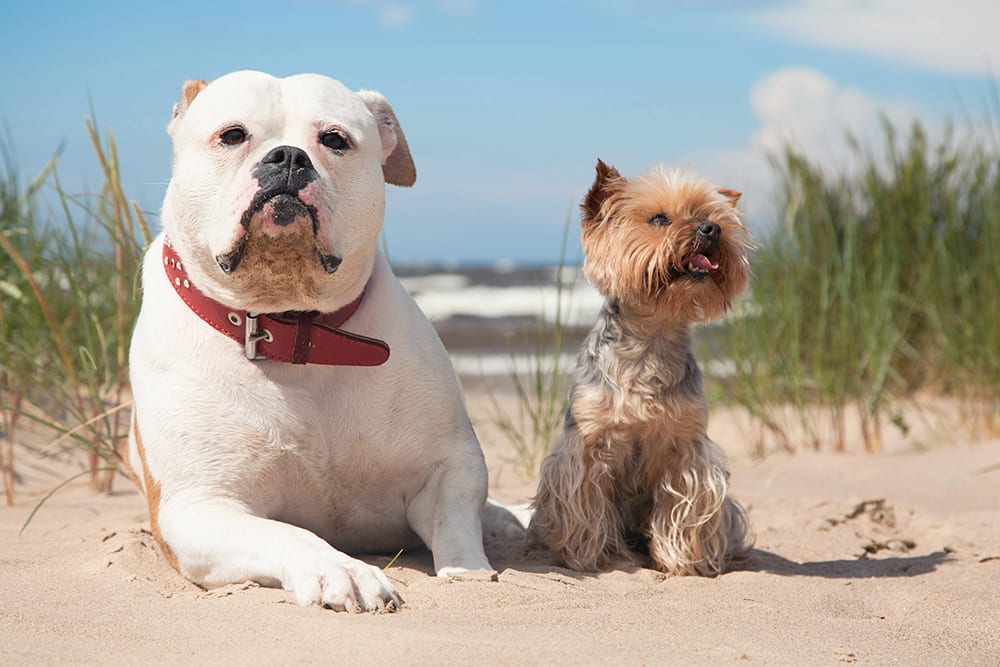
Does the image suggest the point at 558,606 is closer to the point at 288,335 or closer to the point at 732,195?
the point at 288,335

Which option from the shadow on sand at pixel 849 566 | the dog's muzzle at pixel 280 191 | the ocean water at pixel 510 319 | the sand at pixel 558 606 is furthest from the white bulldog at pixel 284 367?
the shadow on sand at pixel 849 566

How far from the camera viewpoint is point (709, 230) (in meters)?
3.52

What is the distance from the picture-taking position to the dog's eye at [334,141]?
10.7ft

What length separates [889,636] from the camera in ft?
9.47

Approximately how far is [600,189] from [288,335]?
119cm

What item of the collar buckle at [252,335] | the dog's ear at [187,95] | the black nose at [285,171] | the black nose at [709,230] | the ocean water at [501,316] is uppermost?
the dog's ear at [187,95]

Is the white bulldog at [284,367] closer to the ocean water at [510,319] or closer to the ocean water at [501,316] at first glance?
the ocean water at [510,319]

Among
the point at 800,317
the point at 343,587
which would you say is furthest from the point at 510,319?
the point at 343,587

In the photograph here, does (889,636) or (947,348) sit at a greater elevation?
(947,348)

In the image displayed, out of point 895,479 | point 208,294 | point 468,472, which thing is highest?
point 208,294

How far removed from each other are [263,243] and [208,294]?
338mm

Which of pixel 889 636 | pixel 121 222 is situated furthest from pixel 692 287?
pixel 121 222

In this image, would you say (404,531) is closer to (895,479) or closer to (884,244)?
(895,479)

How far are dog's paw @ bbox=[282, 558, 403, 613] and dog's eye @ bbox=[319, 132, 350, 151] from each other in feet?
4.02
